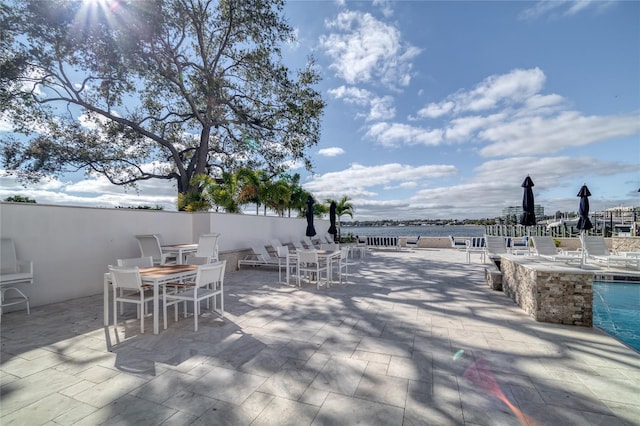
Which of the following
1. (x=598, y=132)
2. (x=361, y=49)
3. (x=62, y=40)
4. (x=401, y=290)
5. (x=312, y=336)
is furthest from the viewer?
(x=598, y=132)

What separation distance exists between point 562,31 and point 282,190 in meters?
11.6

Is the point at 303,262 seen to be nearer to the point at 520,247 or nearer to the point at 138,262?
the point at 138,262

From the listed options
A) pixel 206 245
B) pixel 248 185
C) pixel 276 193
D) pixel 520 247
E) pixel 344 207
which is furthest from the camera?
pixel 344 207

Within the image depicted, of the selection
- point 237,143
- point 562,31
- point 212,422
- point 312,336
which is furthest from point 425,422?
point 237,143

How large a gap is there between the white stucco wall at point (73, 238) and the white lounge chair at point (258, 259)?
225cm

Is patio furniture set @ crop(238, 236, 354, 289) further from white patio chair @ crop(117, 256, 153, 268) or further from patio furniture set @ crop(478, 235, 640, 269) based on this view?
patio furniture set @ crop(478, 235, 640, 269)

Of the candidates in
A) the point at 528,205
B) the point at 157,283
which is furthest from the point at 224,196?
the point at 528,205

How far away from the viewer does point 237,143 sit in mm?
16172

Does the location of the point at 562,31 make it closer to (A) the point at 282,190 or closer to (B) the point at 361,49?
(B) the point at 361,49

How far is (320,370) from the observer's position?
264 cm

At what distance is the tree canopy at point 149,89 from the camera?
1076cm

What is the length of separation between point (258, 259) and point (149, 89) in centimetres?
1212

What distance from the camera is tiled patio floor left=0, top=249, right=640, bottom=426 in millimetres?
2012

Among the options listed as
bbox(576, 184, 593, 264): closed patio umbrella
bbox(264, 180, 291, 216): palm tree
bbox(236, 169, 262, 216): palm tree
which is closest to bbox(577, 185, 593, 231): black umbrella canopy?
bbox(576, 184, 593, 264): closed patio umbrella
